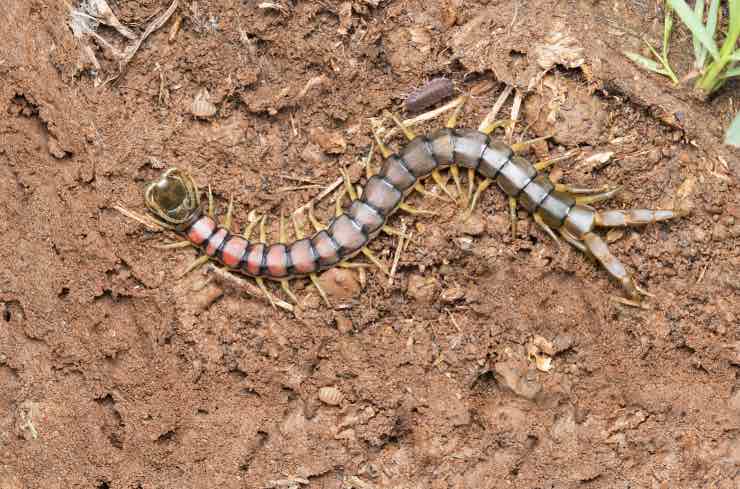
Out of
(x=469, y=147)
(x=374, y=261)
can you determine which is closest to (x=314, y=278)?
(x=374, y=261)

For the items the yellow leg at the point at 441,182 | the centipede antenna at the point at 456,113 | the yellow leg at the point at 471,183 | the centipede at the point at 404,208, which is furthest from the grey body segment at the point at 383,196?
the centipede antenna at the point at 456,113

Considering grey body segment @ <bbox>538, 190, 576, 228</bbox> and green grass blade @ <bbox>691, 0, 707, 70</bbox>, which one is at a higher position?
green grass blade @ <bbox>691, 0, 707, 70</bbox>

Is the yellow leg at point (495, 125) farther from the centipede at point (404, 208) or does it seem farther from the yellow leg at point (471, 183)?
the yellow leg at point (471, 183)

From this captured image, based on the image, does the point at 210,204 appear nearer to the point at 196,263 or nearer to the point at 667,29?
the point at 196,263

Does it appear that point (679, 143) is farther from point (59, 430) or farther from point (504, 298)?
point (59, 430)

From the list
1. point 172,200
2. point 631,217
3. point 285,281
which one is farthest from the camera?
point 285,281

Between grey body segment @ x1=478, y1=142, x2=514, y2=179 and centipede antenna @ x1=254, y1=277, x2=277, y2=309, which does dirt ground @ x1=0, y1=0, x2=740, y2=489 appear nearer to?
centipede antenna @ x1=254, y1=277, x2=277, y2=309

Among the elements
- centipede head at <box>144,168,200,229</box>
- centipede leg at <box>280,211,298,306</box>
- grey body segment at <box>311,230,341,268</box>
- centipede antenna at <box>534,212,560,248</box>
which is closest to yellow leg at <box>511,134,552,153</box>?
centipede antenna at <box>534,212,560,248</box>
